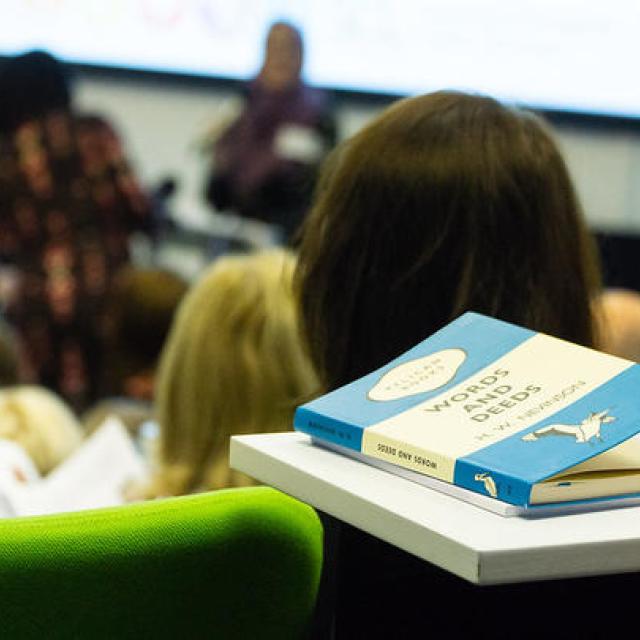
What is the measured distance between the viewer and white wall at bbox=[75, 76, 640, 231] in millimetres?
6238

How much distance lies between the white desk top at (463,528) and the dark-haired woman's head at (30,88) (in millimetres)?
3370

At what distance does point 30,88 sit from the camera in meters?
4.29

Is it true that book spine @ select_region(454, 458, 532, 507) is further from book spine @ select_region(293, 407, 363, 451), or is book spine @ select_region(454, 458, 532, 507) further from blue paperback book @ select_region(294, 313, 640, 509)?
book spine @ select_region(293, 407, 363, 451)

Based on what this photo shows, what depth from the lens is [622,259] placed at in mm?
4812

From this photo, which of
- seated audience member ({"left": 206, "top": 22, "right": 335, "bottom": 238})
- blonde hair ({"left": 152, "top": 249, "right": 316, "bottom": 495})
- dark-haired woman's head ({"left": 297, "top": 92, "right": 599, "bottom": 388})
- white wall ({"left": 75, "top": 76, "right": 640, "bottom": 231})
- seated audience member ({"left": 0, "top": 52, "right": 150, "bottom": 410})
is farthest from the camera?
white wall ({"left": 75, "top": 76, "right": 640, "bottom": 231})

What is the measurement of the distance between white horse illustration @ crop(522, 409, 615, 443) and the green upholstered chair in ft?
0.67

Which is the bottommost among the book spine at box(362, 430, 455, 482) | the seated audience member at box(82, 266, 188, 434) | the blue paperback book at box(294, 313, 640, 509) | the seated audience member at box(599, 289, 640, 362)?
the seated audience member at box(82, 266, 188, 434)

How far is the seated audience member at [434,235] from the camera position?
1.38m

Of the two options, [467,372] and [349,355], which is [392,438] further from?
[349,355]

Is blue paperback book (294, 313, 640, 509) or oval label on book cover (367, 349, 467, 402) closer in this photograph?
blue paperback book (294, 313, 640, 509)

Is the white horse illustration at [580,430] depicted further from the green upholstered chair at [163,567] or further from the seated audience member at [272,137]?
the seated audience member at [272,137]

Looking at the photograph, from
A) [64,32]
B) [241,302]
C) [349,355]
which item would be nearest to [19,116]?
[64,32]

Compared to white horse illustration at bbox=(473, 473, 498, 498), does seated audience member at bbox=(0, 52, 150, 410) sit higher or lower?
lower

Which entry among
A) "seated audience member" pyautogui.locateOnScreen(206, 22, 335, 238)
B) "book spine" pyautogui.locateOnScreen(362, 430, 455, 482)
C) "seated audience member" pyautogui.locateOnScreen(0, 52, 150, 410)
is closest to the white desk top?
"book spine" pyautogui.locateOnScreen(362, 430, 455, 482)
